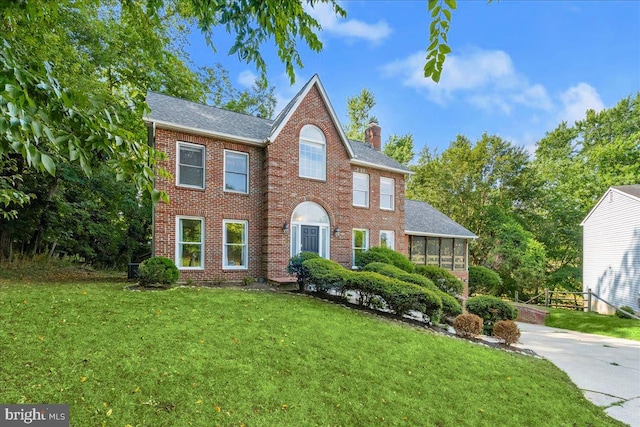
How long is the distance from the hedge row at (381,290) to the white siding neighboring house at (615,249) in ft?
52.1

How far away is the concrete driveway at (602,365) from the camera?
5.40 m

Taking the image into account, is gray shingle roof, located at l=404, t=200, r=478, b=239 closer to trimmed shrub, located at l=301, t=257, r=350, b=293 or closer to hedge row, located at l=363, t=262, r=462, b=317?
hedge row, located at l=363, t=262, r=462, b=317

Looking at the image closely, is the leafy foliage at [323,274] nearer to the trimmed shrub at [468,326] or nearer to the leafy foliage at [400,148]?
the trimmed shrub at [468,326]

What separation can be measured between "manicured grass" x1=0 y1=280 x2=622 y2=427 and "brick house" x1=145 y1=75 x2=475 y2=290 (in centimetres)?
444

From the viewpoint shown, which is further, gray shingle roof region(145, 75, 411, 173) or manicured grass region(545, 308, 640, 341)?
manicured grass region(545, 308, 640, 341)

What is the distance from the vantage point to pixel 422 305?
902cm

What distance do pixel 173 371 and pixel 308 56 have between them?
4242 millimetres

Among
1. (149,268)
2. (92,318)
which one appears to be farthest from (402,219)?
(92,318)

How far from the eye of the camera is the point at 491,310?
1014cm

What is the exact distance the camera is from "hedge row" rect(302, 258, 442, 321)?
9.00 m

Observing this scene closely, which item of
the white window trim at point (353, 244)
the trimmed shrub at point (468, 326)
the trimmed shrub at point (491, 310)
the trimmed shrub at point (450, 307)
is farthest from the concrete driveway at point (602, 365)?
the white window trim at point (353, 244)

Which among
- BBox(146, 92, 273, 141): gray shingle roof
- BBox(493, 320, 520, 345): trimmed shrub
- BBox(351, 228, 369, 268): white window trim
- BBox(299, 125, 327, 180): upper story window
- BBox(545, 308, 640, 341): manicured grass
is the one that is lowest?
BBox(545, 308, 640, 341): manicured grass

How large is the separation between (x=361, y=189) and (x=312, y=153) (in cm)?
346

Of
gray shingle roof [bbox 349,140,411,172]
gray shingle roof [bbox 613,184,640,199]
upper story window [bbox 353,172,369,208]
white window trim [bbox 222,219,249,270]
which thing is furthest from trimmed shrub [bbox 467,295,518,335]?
gray shingle roof [bbox 613,184,640,199]
